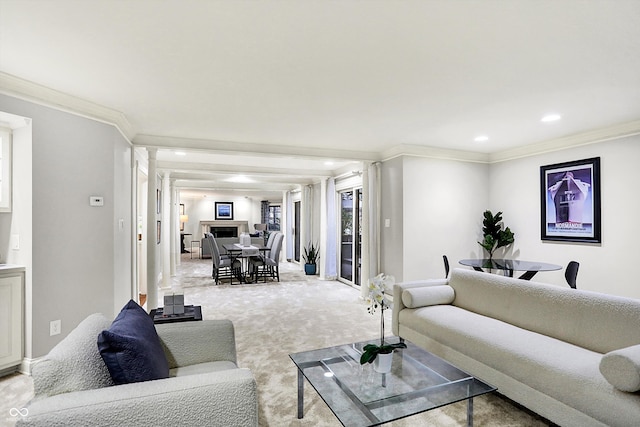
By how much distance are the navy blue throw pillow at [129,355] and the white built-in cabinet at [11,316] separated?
1957 millimetres

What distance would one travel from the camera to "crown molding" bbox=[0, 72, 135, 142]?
2619mm

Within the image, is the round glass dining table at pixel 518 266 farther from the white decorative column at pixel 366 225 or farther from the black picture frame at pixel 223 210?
the black picture frame at pixel 223 210

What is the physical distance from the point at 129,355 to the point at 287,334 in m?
2.56

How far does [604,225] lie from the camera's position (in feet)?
13.1

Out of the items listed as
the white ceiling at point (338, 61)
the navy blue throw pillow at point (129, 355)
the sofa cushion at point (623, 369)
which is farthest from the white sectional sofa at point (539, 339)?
the navy blue throw pillow at point (129, 355)

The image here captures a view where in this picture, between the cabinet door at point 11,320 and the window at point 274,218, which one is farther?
the window at point 274,218

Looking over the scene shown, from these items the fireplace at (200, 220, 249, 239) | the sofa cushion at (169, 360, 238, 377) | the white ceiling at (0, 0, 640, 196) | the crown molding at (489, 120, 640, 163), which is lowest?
the sofa cushion at (169, 360, 238, 377)

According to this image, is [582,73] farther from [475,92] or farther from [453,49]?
[453,49]

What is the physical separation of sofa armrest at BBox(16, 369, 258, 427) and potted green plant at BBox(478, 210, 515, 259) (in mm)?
4673

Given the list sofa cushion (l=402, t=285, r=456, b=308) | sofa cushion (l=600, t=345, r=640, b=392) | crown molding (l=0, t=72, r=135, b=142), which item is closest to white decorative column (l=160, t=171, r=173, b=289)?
crown molding (l=0, t=72, r=135, b=142)

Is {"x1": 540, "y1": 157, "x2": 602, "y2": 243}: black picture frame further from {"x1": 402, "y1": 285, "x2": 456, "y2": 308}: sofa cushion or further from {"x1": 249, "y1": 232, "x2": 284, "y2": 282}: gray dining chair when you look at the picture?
{"x1": 249, "y1": 232, "x2": 284, "y2": 282}: gray dining chair

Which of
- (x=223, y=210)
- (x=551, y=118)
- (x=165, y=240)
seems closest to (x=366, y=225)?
(x=551, y=118)

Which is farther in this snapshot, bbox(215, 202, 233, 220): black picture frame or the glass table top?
bbox(215, 202, 233, 220): black picture frame

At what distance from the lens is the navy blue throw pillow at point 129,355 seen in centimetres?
136
